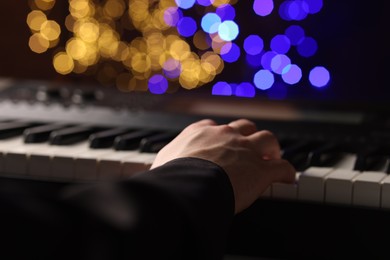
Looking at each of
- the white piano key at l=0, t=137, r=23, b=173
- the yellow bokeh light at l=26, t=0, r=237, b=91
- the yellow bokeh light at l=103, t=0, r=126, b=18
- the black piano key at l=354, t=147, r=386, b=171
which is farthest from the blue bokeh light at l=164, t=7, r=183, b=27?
the black piano key at l=354, t=147, r=386, b=171

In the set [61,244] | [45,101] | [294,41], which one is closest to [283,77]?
[294,41]

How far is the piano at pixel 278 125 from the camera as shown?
4.23 feet

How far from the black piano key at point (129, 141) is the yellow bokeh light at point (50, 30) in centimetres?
45

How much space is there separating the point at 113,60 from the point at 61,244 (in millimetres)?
1268

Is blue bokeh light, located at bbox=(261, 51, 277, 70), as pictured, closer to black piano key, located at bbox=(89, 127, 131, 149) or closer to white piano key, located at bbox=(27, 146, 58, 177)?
black piano key, located at bbox=(89, 127, 131, 149)

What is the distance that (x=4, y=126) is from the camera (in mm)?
1676

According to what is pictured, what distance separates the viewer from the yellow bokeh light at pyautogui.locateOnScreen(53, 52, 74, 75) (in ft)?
6.24

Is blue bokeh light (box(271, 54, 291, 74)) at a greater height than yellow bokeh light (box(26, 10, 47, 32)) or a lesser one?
lesser

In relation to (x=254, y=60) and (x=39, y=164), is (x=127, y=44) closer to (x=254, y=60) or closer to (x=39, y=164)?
(x=254, y=60)

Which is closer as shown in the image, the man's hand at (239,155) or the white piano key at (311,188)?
the man's hand at (239,155)

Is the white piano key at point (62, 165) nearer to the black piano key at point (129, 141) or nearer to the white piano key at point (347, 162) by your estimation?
the black piano key at point (129, 141)

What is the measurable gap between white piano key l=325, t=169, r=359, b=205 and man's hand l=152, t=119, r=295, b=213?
0.06 m

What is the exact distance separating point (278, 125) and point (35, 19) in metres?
0.73

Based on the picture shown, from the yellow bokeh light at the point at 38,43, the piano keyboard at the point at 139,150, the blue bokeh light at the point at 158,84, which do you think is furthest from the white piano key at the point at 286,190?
the yellow bokeh light at the point at 38,43
